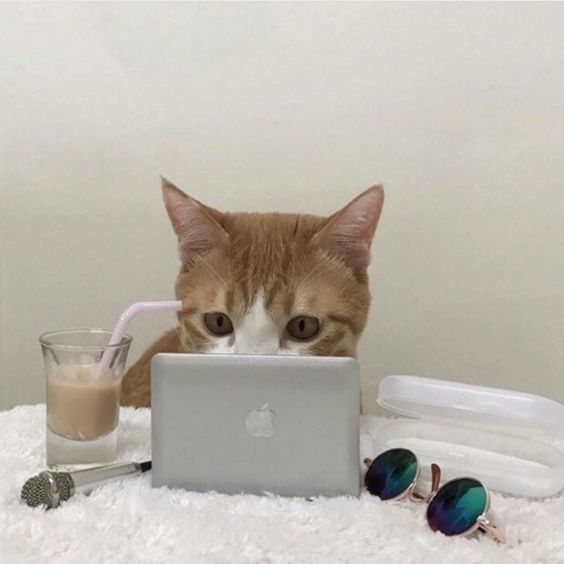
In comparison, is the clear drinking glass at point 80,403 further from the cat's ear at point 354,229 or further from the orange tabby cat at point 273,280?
the cat's ear at point 354,229

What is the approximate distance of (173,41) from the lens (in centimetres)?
137

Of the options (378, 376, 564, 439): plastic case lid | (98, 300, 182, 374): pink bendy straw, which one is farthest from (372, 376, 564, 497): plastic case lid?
(98, 300, 182, 374): pink bendy straw

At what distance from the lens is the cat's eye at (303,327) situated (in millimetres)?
914

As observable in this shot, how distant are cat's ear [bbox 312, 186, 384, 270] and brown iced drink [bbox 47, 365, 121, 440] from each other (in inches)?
13.1

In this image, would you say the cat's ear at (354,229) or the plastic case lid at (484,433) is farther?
the cat's ear at (354,229)

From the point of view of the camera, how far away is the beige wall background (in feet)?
4.38

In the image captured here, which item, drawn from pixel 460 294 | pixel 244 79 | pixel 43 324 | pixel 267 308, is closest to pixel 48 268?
pixel 43 324

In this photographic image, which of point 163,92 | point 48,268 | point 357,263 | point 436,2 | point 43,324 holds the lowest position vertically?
point 43,324

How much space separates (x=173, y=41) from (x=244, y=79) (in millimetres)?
154

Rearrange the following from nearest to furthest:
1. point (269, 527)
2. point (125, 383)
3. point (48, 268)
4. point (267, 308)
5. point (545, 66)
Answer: point (269, 527)
point (267, 308)
point (125, 383)
point (545, 66)
point (48, 268)

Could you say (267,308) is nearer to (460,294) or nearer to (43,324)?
(460,294)

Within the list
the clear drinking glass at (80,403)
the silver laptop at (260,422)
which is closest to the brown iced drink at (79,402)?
the clear drinking glass at (80,403)

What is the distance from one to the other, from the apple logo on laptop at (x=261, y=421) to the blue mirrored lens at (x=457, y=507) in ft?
0.59

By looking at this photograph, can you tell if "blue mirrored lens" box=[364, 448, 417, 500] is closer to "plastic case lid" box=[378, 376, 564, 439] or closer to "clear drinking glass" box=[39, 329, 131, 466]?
"plastic case lid" box=[378, 376, 564, 439]
